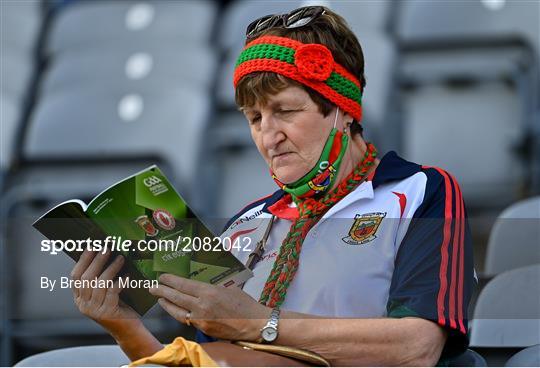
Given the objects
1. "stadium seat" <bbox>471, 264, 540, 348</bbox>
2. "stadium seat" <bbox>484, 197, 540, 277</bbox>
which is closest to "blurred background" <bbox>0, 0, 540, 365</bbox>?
"stadium seat" <bbox>484, 197, 540, 277</bbox>

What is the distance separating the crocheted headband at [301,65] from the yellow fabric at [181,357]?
0.48m

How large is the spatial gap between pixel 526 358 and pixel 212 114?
6.88 feet

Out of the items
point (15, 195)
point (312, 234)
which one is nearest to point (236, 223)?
point (312, 234)

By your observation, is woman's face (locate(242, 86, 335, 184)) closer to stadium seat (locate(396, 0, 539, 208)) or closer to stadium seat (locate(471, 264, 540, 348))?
stadium seat (locate(471, 264, 540, 348))

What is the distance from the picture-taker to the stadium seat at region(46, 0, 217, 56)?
12.8ft

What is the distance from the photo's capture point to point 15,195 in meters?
3.27

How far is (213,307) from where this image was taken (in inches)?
58.5

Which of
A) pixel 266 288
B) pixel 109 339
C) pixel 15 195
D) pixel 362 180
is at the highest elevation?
pixel 362 180

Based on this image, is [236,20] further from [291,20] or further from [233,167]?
[291,20]

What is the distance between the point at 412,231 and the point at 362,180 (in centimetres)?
17

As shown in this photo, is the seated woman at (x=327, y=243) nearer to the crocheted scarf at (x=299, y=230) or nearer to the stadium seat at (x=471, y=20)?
the crocheted scarf at (x=299, y=230)

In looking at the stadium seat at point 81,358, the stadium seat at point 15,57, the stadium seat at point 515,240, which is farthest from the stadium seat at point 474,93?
the stadium seat at point 81,358

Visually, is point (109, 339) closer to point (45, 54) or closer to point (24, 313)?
point (24, 313)

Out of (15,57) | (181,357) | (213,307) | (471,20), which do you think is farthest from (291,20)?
(15,57)
